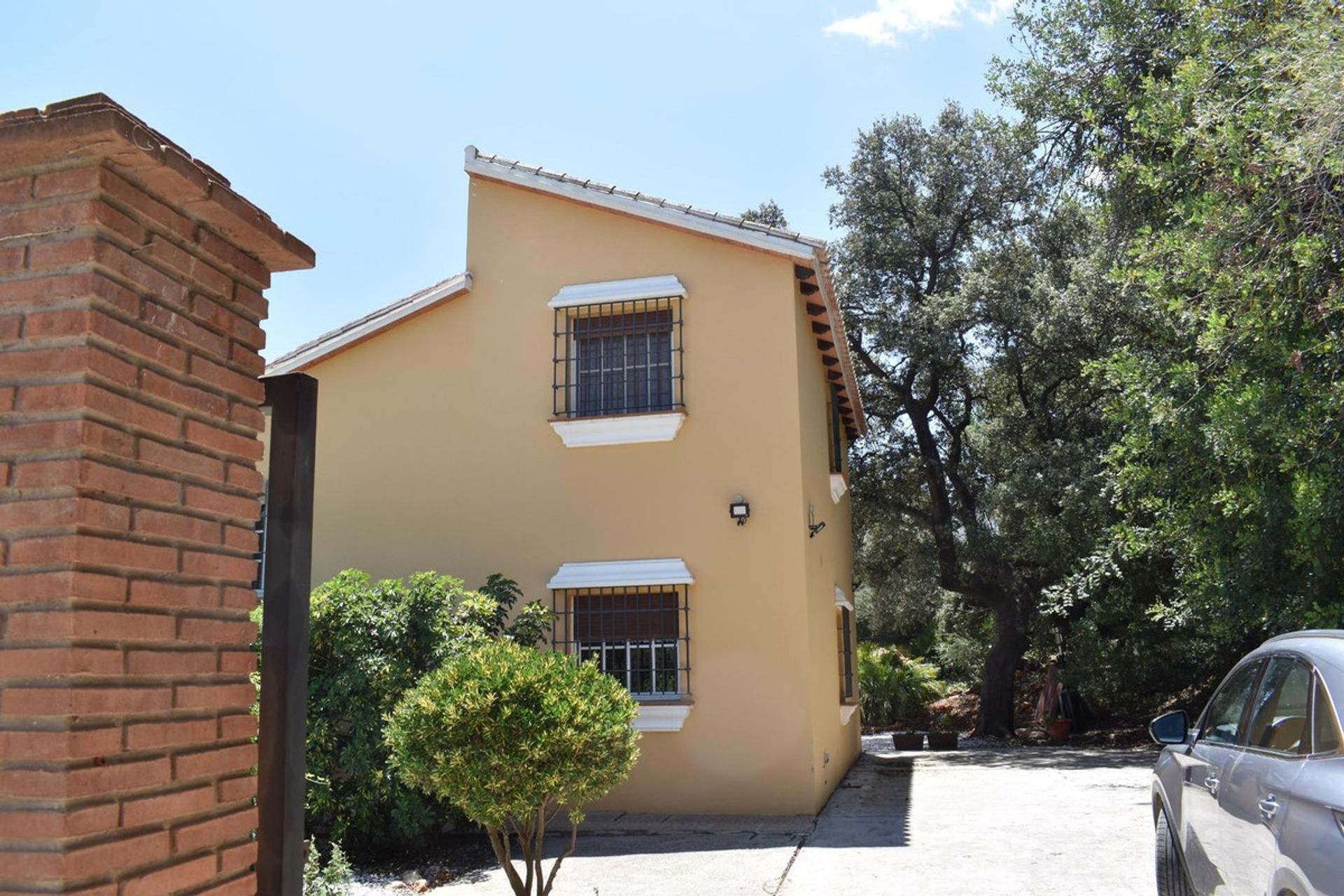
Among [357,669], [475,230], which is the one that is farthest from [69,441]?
[475,230]

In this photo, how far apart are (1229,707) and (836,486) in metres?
8.98

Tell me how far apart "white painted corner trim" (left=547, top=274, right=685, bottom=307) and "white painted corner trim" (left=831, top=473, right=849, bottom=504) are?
13.4 ft

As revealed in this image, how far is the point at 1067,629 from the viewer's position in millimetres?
19688

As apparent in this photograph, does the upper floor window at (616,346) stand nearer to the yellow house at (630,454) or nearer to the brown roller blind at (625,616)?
the yellow house at (630,454)

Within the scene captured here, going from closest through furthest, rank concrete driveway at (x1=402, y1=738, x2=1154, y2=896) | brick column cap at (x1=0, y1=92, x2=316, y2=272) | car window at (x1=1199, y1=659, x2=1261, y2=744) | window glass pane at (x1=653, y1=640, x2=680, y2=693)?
brick column cap at (x1=0, y1=92, x2=316, y2=272), car window at (x1=1199, y1=659, x2=1261, y2=744), concrete driveway at (x1=402, y1=738, x2=1154, y2=896), window glass pane at (x1=653, y1=640, x2=680, y2=693)

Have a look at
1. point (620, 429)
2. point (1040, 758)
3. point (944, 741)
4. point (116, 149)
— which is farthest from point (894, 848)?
point (944, 741)

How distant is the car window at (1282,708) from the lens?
Answer: 12.8 ft

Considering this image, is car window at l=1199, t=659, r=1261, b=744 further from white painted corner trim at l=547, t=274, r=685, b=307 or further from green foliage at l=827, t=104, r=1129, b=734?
green foliage at l=827, t=104, r=1129, b=734

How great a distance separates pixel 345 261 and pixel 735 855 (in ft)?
19.4

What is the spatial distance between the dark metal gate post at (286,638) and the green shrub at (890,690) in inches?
843

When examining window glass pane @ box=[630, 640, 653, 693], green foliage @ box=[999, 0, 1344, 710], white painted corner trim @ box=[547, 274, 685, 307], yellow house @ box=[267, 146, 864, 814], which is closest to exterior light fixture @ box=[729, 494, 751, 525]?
yellow house @ box=[267, 146, 864, 814]

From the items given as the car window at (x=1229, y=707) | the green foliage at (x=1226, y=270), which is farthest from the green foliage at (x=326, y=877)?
the green foliage at (x=1226, y=270)

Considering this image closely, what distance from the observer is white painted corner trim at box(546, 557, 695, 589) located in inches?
411

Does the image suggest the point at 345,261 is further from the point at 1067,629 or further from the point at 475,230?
the point at 1067,629
